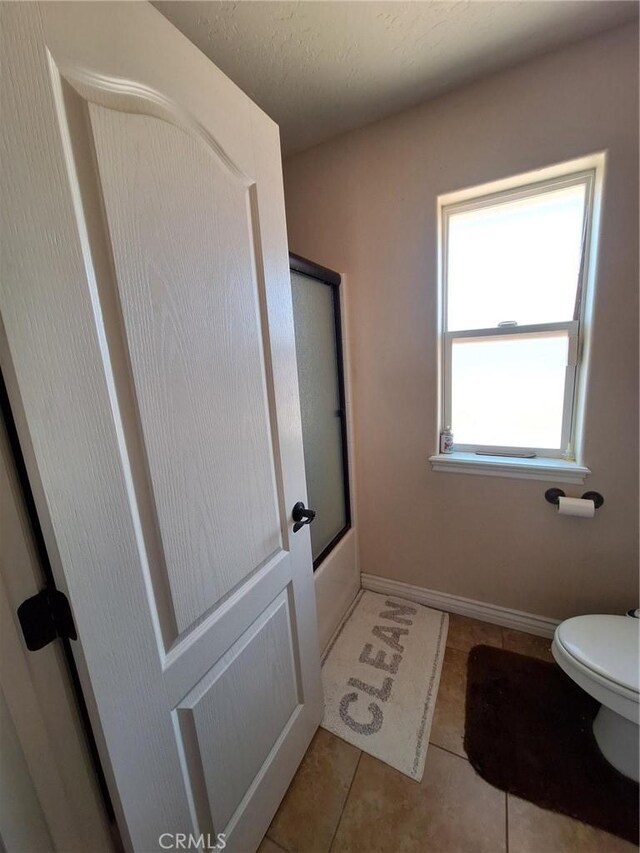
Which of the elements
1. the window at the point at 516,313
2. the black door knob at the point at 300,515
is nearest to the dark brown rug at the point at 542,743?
the window at the point at 516,313

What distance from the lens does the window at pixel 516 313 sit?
1.37 meters

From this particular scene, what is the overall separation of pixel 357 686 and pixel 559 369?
5.33 feet

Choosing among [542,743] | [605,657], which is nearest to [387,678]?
[542,743]

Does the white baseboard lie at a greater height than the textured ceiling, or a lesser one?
lesser

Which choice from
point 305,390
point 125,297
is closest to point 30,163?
point 125,297

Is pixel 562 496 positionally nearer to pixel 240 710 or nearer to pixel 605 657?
pixel 605 657

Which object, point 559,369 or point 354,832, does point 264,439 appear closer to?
point 354,832

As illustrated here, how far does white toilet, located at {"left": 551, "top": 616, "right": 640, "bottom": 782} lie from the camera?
98cm

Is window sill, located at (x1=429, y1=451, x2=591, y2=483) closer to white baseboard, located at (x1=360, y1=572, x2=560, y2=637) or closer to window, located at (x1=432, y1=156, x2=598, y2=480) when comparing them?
window, located at (x1=432, y1=156, x2=598, y2=480)

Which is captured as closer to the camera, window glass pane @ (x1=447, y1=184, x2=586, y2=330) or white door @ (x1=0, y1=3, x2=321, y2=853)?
white door @ (x1=0, y1=3, x2=321, y2=853)

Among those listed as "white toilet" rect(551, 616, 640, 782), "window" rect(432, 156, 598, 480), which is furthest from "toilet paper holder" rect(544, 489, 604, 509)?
→ "white toilet" rect(551, 616, 640, 782)

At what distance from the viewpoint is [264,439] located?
90 cm

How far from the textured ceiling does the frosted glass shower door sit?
24.8 inches

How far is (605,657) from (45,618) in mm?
1511
